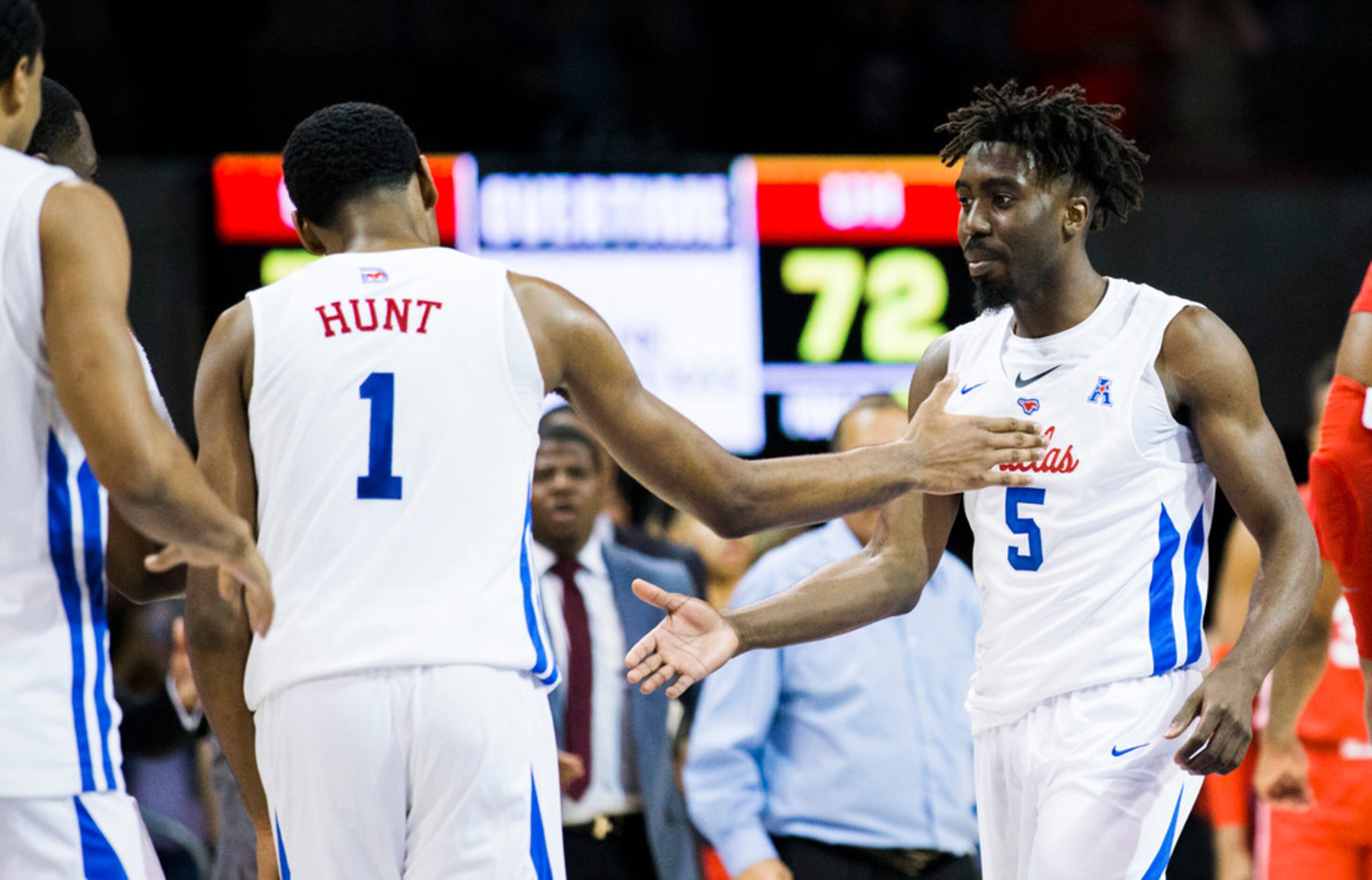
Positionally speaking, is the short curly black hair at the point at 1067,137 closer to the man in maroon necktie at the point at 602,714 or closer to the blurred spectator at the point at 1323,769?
the blurred spectator at the point at 1323,769

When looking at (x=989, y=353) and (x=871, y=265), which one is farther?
(x=871, y=265)

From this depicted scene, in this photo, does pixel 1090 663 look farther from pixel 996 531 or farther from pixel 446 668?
pixel 446 668

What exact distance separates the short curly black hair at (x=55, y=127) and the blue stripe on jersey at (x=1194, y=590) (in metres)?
2.59

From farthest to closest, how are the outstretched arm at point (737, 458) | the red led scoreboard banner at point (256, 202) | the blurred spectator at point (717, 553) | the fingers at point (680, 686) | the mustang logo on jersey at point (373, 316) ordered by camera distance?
the red led scoreboard banner at point (256, 202), the blurred spectator at point (717, 553), the fingers at point (680, 686), the outstretched arm at point (737, 458), the mustang logo on jersey at point (373, 316)

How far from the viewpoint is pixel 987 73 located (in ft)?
35.2

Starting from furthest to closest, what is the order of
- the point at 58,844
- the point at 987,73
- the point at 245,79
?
the point at 987,73, the point at 245,79, the point at 58,844

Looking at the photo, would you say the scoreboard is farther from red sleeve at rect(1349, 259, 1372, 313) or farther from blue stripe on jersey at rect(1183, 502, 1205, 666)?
blue stripe on jersey at rect(1183, 502, 1205, 666)

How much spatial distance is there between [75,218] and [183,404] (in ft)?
21.3

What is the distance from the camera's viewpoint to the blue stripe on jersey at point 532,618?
324 centimetres

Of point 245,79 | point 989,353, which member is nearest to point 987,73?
point 245,79

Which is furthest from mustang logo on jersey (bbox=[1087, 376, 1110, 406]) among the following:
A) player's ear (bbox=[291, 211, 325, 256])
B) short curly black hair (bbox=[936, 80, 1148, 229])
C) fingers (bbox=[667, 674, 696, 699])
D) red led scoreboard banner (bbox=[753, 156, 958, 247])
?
red led scoreboard banner (bbox=[753, 156, 958, 247])

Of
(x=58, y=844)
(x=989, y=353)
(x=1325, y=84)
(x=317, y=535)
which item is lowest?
(x=58, y=844)

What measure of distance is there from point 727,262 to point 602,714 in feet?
13.4

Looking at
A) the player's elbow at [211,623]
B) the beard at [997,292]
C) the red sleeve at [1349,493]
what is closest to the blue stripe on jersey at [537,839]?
the player's elbow at [211,623]
